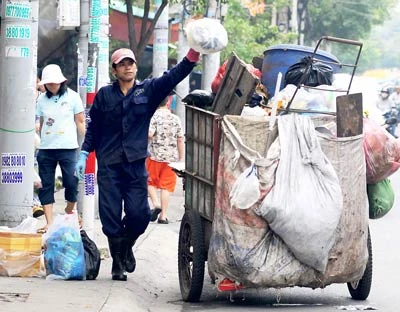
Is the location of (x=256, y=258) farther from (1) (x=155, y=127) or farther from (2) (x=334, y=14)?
(2) (x=334, y=14)

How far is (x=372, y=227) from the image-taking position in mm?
15875

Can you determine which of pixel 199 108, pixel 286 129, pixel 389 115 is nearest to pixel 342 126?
pixel 286 129

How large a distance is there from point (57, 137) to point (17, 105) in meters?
1.75

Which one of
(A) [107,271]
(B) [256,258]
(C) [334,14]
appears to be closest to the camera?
(B) [256,258]

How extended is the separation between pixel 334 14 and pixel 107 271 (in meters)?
51.5

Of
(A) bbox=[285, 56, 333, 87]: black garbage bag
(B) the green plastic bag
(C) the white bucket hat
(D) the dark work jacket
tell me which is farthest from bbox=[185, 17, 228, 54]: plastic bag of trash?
(C) the white bucket hat

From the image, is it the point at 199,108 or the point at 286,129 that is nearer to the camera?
the point at 286,129

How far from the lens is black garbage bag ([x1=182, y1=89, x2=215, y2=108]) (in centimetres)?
975

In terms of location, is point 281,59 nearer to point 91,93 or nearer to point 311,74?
point 311,74

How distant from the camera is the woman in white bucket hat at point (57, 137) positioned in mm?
12281

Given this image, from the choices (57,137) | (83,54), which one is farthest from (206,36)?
(83,54)

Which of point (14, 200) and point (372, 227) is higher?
point (14, 200)

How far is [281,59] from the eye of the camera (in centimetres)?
1052

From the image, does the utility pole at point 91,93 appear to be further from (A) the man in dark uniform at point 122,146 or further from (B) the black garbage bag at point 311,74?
(B) the black garbage bag at point 311,74
